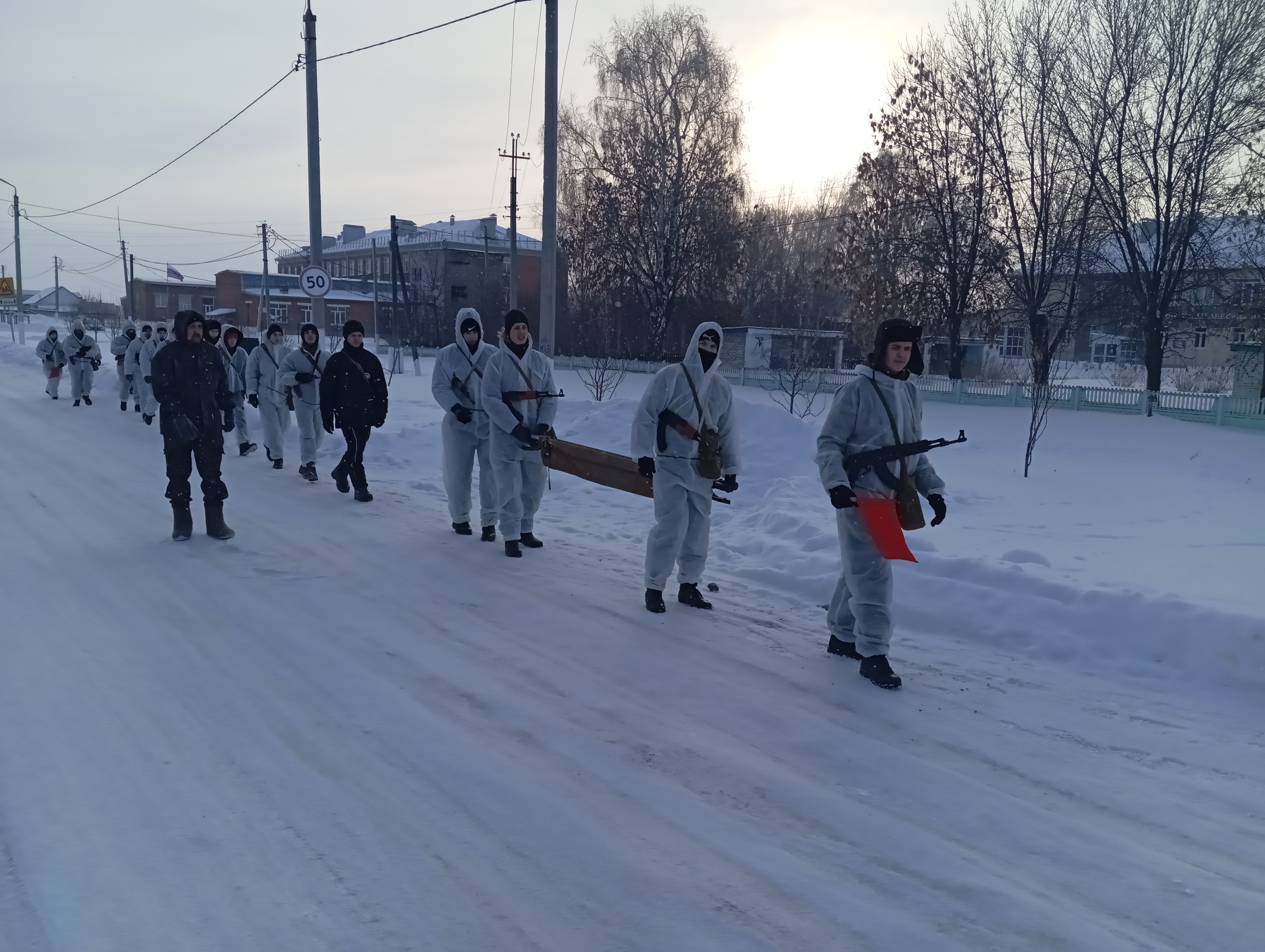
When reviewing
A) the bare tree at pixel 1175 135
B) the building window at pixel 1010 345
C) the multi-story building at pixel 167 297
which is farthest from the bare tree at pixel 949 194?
the multi-story building at pixel 167 297

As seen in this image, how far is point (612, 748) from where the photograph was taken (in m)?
3.99

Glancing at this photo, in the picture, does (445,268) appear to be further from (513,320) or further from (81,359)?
(513,320)

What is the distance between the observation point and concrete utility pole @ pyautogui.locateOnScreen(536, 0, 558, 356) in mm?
13406

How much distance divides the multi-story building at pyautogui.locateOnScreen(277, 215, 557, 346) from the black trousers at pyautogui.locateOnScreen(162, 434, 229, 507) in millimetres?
32657

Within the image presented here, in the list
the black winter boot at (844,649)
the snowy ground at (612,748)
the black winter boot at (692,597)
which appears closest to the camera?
the snowy ground at (612,748)

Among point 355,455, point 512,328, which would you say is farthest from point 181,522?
point 512,328

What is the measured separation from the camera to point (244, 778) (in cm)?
359

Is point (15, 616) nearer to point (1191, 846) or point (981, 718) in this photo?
point (981, 718)

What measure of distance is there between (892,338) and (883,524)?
1018mm

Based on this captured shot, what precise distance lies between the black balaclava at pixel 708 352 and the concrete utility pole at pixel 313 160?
1143 cm

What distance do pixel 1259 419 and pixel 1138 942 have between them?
1807 cm

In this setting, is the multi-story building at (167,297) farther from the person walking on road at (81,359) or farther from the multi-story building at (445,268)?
the person walking on road at (81,359)

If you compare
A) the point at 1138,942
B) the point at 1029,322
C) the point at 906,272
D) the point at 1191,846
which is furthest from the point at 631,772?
the point at 906,272

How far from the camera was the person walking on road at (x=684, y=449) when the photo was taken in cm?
605
